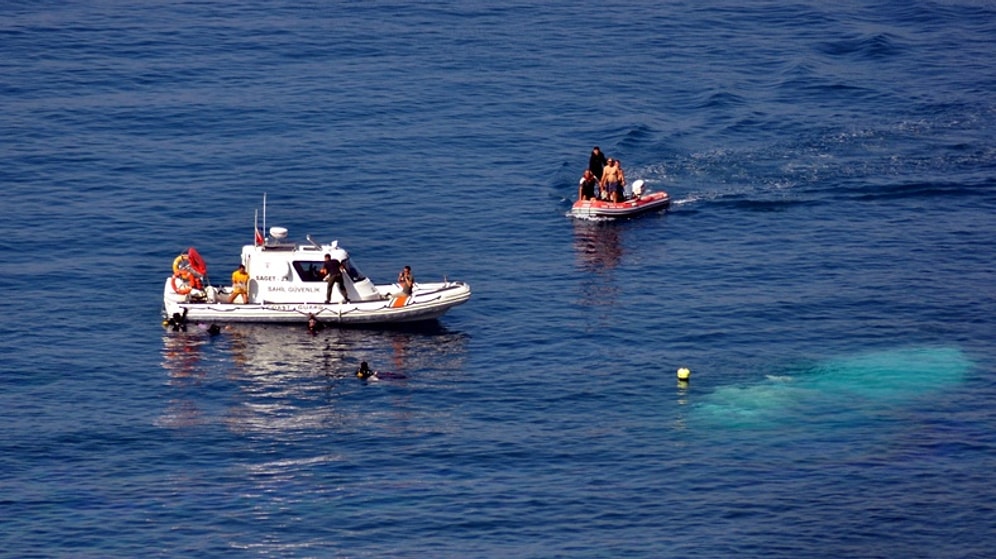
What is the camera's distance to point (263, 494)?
48.8m

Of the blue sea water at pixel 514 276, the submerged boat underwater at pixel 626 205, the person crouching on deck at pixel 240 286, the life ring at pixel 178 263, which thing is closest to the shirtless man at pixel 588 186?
the submerged boat underwater at pixel 626 205

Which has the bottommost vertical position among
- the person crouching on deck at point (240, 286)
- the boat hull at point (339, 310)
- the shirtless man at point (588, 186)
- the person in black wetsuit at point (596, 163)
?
the boat hull at point (339, 310)

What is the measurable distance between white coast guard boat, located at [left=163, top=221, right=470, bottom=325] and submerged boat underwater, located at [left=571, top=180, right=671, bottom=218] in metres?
12.5

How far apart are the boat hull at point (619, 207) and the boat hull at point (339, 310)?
43.3ft

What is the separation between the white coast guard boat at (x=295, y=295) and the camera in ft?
203

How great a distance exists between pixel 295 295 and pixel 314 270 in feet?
4.03

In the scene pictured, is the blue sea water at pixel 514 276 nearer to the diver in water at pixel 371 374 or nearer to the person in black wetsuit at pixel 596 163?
the diver in water at pixel 371 374

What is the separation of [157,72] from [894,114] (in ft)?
144

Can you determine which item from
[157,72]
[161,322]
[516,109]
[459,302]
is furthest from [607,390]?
[157,72]

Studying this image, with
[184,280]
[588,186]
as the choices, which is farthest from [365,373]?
[588,186]

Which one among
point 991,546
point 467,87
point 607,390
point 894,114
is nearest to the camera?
point 991,546

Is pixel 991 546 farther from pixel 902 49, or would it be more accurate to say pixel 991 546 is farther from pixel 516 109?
pixel 902 49

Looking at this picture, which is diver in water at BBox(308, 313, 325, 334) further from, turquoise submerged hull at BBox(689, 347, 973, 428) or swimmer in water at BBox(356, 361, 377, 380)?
turquoise submerged hull at BBox(689, 347, 973, 428)

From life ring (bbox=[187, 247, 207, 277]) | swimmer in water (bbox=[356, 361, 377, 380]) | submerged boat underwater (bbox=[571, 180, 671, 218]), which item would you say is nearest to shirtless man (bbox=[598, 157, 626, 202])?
submerged boat underwater (bbox=[571, 180, 671, 218])
